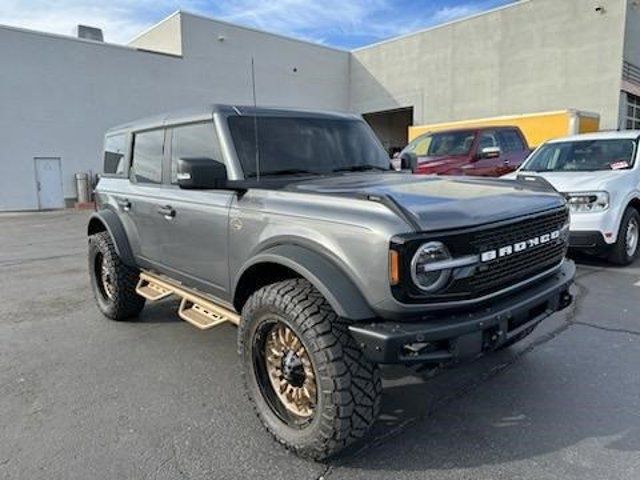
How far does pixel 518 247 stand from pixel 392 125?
30.1 metres

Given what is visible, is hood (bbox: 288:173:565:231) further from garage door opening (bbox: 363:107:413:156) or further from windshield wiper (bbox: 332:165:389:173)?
garage door opening (bbox: 363:107:413:156)

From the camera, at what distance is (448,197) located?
9.20ft

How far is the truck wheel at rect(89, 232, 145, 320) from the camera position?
192 inches

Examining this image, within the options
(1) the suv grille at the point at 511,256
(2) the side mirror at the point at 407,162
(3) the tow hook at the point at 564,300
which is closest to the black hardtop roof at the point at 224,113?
(2) the side mirror at the point at 407,162

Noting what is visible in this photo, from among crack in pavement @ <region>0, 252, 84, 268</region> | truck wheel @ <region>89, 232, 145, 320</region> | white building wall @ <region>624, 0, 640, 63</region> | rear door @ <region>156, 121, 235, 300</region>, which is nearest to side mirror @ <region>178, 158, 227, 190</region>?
rear door @ <region>156, 121, 235, 300</region>

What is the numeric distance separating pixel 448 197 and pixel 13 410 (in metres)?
3.04

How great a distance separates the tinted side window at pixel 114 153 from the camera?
5027 mm

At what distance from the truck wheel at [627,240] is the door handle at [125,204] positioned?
5812mm

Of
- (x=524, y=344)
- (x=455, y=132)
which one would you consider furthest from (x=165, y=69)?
(x=524, y=344)

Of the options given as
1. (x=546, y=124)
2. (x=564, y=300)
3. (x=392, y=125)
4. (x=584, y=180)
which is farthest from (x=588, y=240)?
(x=392, y=125)

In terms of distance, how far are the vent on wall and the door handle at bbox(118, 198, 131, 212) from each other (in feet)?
66.2

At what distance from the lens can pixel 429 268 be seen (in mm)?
2371

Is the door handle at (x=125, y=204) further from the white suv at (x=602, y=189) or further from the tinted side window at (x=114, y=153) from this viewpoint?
the white suv at (x=602, y=189)

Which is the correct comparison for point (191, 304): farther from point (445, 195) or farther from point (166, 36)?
point (166, 36)
